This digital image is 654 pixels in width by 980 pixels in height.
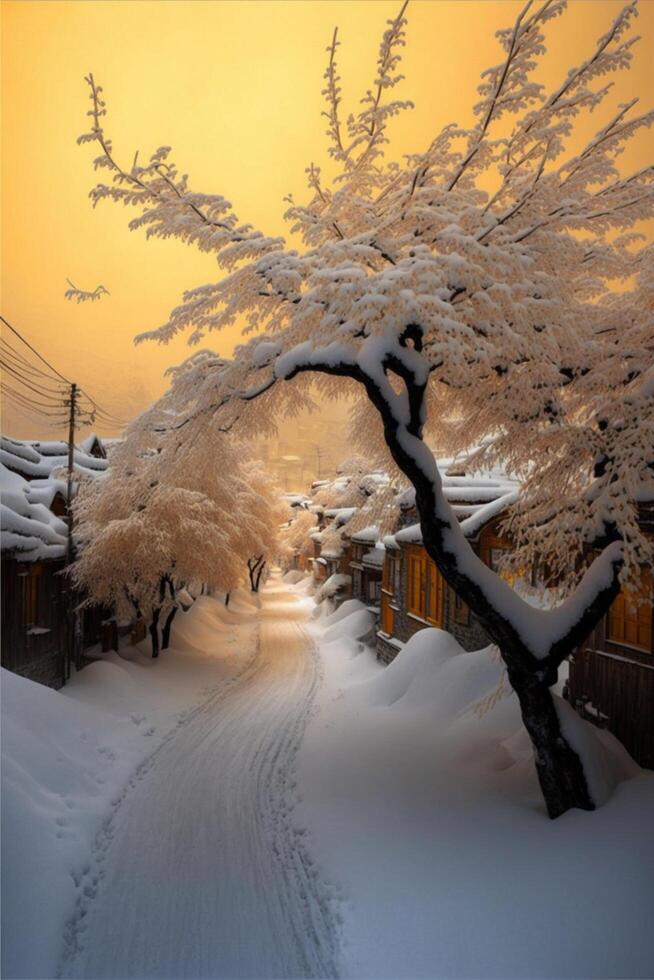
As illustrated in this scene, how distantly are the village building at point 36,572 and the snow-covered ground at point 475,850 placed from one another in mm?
7534

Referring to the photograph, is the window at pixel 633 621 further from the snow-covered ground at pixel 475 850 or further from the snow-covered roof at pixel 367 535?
the snow-covered roof at pixel 367 535

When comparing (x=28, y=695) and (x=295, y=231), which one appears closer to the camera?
(x=295, y=231)

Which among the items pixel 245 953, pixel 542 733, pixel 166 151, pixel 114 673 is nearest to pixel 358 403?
pixel 166 151

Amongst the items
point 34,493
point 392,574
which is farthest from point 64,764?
point 392,574

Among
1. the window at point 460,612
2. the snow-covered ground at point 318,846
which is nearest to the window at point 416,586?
the window at point 460,612

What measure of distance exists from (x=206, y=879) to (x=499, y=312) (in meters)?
7.99

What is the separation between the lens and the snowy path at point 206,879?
521 centimetres

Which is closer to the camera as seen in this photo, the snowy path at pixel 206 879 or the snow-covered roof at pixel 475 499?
the snowy path at pixel 206 879

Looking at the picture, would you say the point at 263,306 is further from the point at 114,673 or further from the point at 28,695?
the point at 114,673

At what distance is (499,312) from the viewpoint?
592 cm

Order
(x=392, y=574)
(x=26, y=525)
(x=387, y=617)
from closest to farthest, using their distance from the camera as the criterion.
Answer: (x=26, y=525)
(x=392, y=574)
(x=387, y=617)

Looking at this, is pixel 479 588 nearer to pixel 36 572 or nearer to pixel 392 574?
pixel 392 574

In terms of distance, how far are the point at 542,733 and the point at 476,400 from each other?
488cm

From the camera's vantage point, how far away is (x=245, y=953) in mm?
5242
